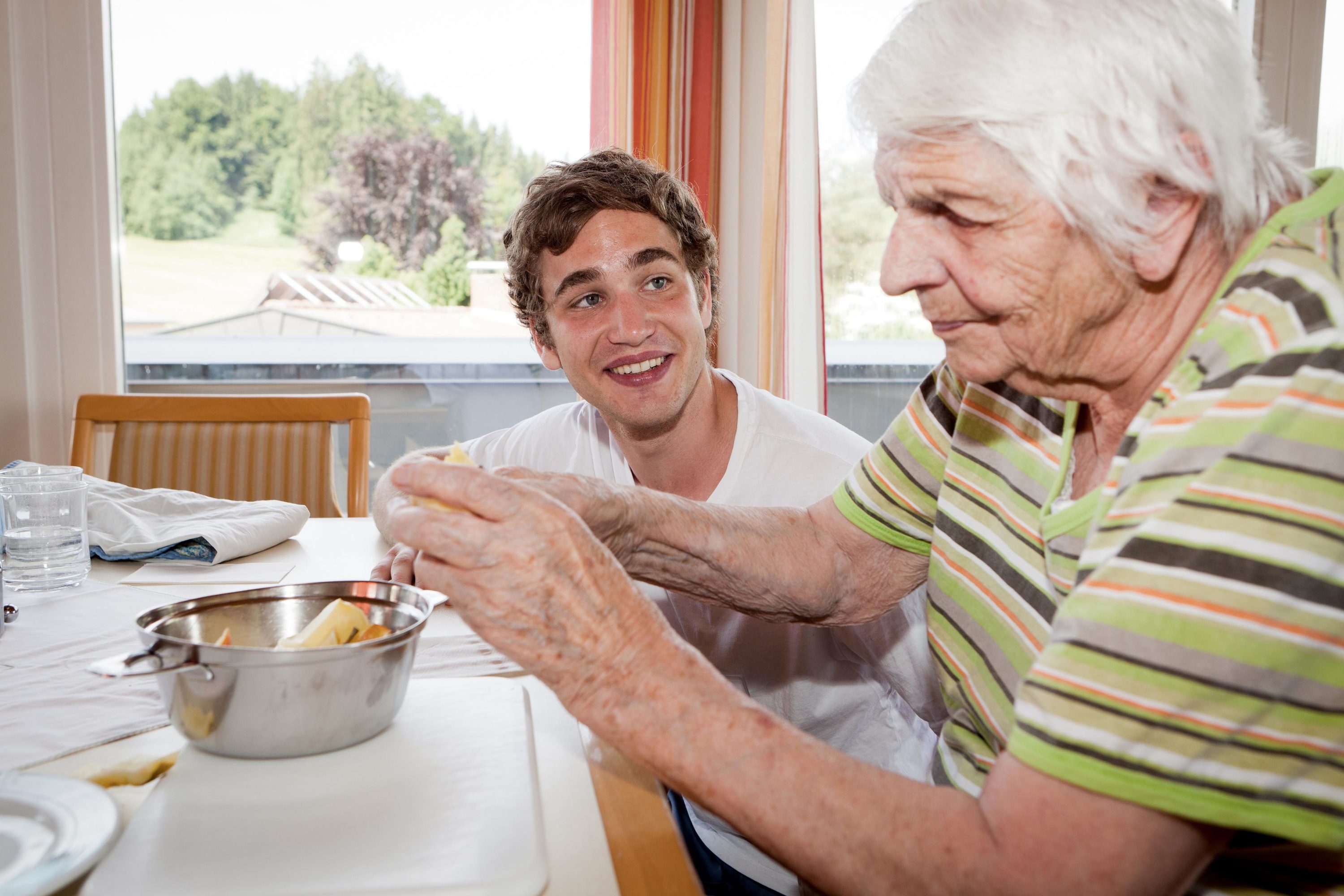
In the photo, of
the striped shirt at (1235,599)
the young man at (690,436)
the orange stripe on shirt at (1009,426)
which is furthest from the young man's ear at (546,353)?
the striped shirt at (1235,599)

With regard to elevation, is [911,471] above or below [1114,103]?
below

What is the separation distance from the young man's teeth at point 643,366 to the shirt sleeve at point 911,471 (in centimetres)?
51

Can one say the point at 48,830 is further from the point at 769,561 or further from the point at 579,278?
the point at 579,278

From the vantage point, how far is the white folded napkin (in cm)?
142

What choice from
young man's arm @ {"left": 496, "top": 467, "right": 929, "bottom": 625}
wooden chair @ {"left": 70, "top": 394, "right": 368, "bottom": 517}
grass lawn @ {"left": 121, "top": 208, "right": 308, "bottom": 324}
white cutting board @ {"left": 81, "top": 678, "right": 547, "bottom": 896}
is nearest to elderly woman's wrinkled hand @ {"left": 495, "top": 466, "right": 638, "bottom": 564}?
young man's arm @ {"left": 496, "top": 467, "right": 929, "bottom": 625}

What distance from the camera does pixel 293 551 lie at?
1537 mm

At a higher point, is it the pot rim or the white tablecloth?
the pot rim

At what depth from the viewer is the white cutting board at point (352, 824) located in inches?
23.3

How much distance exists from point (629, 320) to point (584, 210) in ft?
0.64

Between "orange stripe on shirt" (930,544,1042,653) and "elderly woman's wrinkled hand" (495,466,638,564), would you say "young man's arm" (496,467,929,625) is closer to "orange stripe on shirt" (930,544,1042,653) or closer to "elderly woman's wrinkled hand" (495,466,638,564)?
"elderly woman's wrinkled hand" (495,466,638,564)

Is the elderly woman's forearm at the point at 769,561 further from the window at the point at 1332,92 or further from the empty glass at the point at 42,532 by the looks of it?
the window at the point at 1332,92

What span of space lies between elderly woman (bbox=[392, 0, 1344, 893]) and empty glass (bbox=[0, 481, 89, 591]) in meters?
0.82

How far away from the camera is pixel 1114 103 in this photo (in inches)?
25.5

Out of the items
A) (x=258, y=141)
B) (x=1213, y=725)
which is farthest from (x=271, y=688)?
(x=258, y=141)
